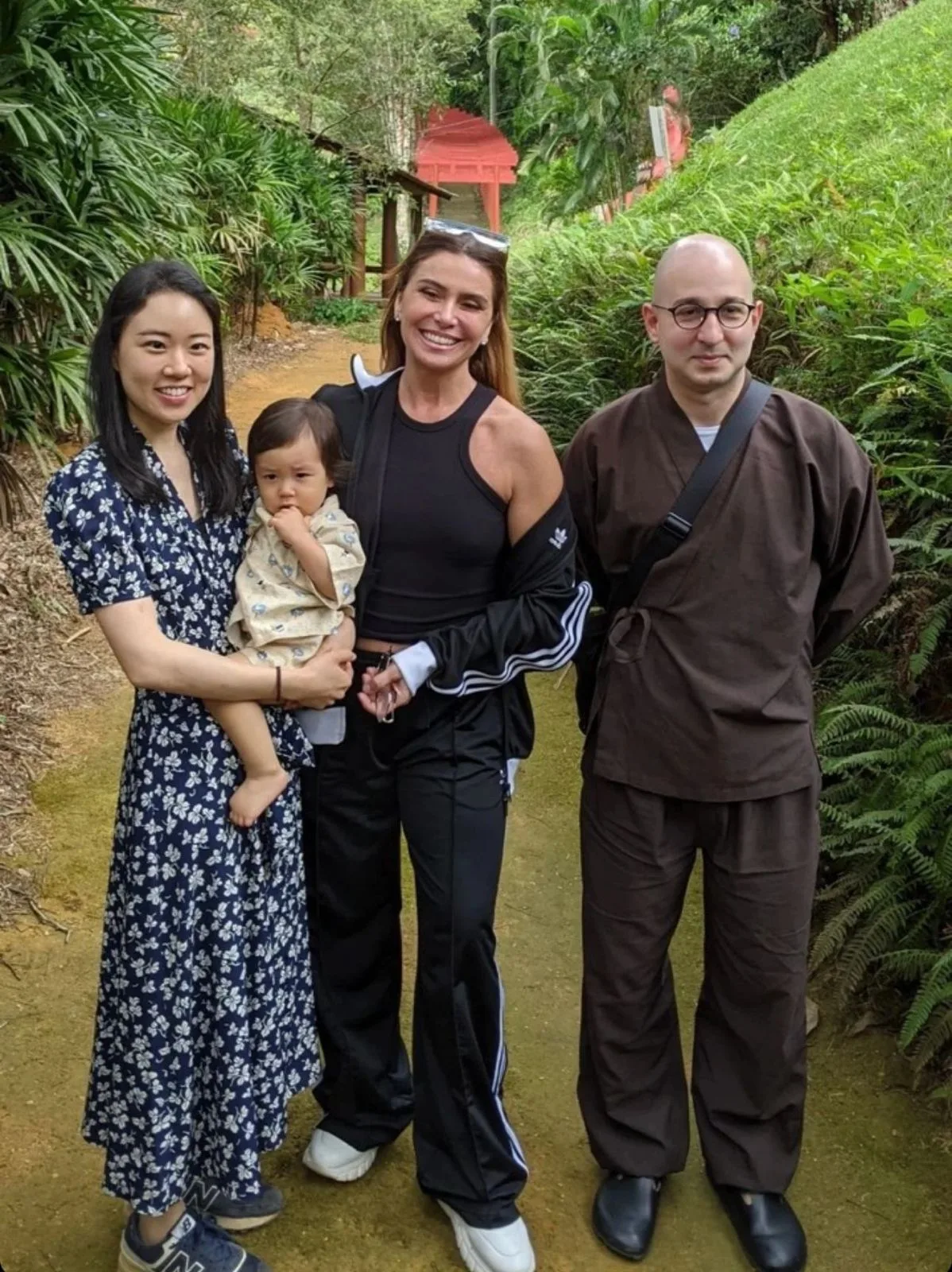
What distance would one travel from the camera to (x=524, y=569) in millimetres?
2361

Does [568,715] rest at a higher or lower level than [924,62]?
lower

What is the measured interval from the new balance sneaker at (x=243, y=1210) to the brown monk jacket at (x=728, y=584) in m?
1.19

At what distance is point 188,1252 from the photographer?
2.36 meters

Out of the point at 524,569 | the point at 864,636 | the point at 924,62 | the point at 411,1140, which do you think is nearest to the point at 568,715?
the point at 864,636

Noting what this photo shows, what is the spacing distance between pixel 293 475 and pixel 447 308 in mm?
419

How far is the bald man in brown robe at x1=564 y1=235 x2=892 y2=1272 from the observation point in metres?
2.34

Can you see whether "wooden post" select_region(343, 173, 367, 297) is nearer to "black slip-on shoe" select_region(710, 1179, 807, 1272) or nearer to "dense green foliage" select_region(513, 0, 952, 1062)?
"dense green foliage" select_region(513, 0, 952, 1062)

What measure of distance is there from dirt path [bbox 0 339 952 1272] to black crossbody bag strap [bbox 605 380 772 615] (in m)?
1.47

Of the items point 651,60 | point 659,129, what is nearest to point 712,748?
point 659,129

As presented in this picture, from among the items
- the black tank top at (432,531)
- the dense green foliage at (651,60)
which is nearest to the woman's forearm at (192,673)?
the black tank top at (432,531)

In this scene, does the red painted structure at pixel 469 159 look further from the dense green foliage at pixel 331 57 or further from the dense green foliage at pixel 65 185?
the dense green foliage at pixel 65 185

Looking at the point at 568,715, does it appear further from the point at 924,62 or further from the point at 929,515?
the point at 924,62

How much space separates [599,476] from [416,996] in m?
1.12

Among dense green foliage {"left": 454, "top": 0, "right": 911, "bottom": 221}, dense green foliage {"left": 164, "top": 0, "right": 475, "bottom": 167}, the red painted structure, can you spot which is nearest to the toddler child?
dense green foliage {"left": 164, "top": 0, "right": 475, "bottom": 167}
